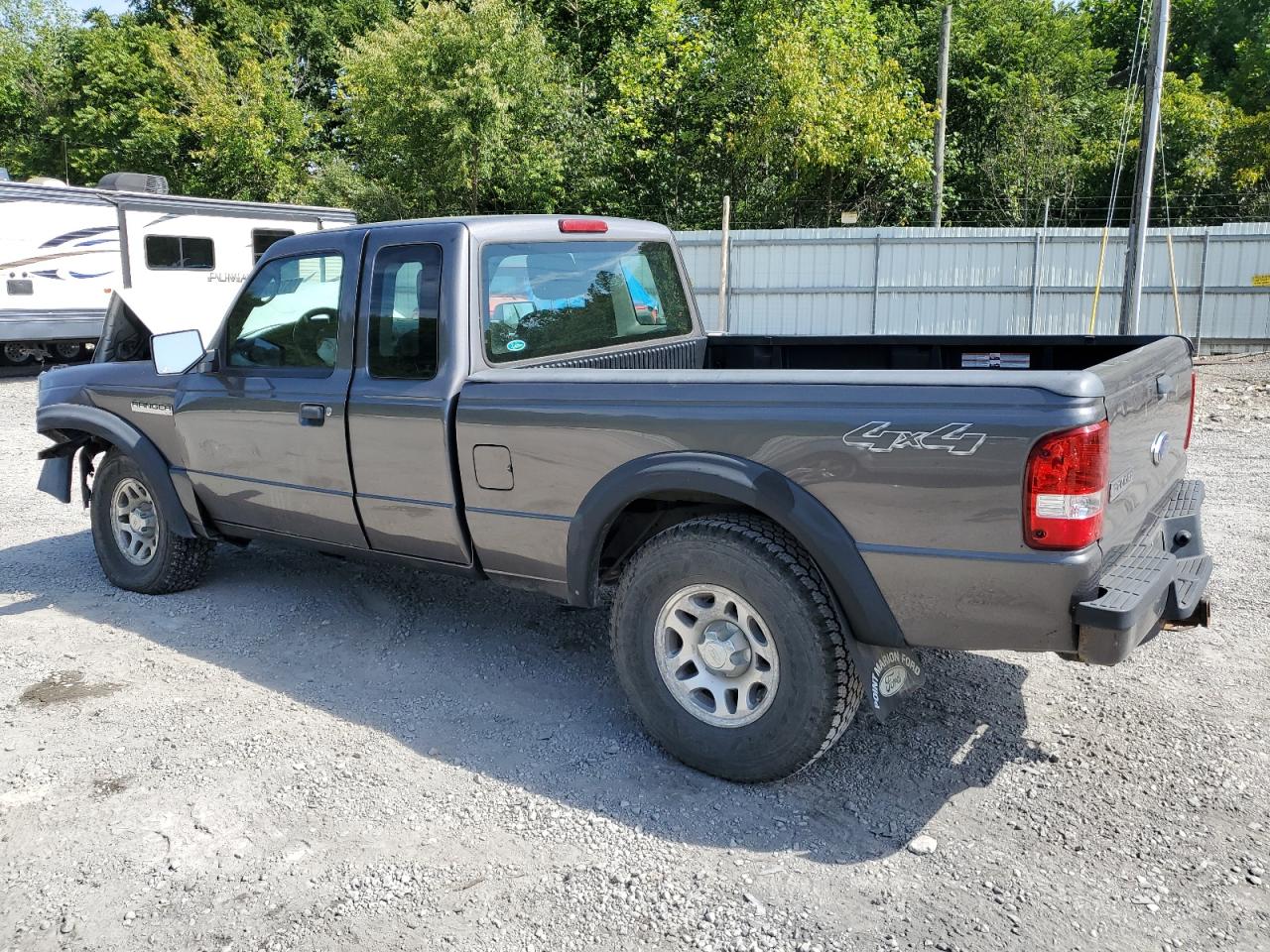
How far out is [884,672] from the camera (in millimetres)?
3398

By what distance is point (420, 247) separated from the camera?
4.26m

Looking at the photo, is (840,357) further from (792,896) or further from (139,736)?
(139,736)

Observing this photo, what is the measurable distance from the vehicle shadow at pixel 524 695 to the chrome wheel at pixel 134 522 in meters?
0.25

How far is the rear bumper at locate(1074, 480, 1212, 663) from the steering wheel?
3140mm

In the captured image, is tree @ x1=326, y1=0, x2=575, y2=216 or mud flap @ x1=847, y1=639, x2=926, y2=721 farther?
tree @ x1=326, y1=0, x2=575, y2=216

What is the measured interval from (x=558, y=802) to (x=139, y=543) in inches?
134

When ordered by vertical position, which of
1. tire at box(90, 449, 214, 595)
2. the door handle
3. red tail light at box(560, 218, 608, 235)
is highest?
red tail light at box(560, 218, 608, 235)

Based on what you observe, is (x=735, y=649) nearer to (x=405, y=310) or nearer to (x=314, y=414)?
(x=405, y=310)

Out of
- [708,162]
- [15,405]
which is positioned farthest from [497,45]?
[15,405]

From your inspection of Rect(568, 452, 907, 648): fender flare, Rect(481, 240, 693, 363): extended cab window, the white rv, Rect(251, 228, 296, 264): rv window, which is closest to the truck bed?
Rect(481, 240, 693, 363): extended cab window

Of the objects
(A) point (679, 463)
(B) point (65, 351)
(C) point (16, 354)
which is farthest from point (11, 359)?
(A) point (679, 463)

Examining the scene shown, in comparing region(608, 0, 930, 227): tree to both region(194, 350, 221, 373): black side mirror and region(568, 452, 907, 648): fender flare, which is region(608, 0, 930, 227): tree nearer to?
region(194, 350, 221, 373): black side mirror

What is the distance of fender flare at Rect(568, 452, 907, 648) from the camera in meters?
3.19

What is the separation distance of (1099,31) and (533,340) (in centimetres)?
4238
